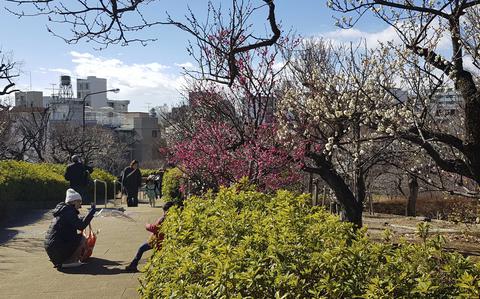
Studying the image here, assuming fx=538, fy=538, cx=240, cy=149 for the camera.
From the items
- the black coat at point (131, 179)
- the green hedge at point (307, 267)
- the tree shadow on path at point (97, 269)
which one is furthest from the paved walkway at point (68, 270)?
the black coat at point (131, 179)

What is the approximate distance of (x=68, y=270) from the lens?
801 cm

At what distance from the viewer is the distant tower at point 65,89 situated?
72.8 m

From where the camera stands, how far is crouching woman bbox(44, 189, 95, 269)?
807 cm

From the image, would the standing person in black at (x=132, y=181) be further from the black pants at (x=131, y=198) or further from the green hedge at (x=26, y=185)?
the green hedge at (x=26, y=185)

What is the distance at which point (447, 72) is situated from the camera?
728cm

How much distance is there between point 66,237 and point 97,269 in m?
0.70

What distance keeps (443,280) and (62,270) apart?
254 inches

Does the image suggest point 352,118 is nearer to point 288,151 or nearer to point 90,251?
point 288,151

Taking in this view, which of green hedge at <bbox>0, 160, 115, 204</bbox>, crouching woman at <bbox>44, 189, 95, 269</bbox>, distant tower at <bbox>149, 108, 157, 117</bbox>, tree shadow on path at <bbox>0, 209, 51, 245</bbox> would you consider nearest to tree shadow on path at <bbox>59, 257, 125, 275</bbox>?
crouching woman at <bbox>44, 189, 95, 269</bbox>

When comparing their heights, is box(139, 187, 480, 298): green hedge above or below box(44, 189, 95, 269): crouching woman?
Answer: above

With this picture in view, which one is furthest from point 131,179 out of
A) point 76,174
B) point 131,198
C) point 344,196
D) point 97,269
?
point 97,269

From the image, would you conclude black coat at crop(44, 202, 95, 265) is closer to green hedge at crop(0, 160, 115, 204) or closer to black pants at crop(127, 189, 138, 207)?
green hedge at crop(0, 160, 115, 204)

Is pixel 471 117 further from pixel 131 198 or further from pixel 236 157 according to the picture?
pixel 131 198

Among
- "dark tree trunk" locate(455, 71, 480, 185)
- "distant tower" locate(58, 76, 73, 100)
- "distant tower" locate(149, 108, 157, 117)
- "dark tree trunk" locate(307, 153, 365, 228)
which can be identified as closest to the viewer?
"dark tree trunk" locate(455, 71, 480, 185)
